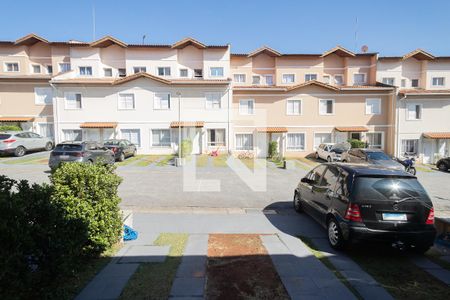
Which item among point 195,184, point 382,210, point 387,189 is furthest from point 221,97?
point 382,210

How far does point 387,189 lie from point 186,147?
16.4m

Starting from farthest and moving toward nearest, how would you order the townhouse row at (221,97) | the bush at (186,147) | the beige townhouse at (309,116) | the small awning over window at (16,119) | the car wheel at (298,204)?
the beige townhouse at (309,116)
the small awning over window at (16,119)
the townhouse row at (221,97)
the bush at (186,147)
the car wheel at (298,204)

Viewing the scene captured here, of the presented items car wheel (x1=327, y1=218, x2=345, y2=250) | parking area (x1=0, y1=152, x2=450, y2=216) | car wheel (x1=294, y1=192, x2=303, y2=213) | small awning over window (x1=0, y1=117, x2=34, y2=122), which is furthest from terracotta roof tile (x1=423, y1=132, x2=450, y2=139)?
small awning over window (x1=0, y1=117, x2=34, y2=122)

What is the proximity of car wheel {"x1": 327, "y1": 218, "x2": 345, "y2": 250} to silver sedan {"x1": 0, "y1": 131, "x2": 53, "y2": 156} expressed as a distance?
2083 centimetres

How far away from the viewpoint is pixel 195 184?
1173 cm

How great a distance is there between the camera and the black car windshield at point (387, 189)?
495 cm

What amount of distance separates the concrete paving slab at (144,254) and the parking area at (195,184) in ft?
10.4

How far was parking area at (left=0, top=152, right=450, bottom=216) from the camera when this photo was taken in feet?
29.2

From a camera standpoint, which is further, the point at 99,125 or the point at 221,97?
the point at 221,97

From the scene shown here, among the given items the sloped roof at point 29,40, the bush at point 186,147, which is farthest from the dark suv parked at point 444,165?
the sloped roof at point 29,40

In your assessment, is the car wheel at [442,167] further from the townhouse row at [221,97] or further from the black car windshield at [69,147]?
the black car windshield at [69,147]

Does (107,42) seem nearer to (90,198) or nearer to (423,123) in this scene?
(90,198)

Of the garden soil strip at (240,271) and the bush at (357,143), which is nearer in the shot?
the garden soil strip at (240,271)

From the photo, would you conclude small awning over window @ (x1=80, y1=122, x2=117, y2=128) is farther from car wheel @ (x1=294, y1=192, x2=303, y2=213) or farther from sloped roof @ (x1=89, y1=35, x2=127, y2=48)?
car wheel @ (x1=294, y1=192, x2=303, y2=213)
